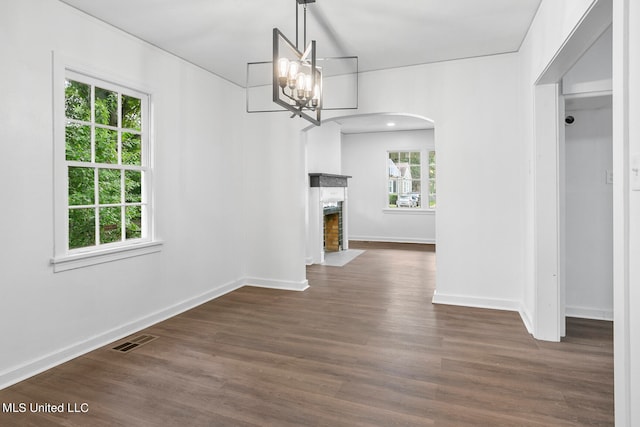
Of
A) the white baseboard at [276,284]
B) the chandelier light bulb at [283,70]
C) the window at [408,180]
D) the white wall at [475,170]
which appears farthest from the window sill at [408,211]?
the chandelier light bulb at [283,70]

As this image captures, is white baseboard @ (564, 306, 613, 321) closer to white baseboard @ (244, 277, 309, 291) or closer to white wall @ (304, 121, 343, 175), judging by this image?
white baseboard @ (244, 277, 309, 291)

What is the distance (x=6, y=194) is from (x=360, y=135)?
7783 millimetres

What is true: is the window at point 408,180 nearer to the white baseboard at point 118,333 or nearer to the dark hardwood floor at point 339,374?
the white baseboard at point 118,333

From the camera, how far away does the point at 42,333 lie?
8.70ft

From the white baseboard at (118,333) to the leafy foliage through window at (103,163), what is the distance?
0.78m

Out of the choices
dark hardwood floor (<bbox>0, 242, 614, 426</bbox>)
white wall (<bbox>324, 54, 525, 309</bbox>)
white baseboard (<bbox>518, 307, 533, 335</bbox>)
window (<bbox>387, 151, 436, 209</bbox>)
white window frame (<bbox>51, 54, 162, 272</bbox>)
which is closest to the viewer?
dark hardwood floor (<bbox>0, 242, 614, 426</bbox>)

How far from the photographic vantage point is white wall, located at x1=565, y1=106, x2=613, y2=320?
11.1 ft

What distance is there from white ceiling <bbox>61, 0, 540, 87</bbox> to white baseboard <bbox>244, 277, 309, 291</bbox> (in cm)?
271

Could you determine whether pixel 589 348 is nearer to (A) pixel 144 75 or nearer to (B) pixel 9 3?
(A) pixel 144 75

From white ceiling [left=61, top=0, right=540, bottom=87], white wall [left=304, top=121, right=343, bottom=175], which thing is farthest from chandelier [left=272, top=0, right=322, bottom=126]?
white wall [left=304, top=121, right=343, bottom=175]

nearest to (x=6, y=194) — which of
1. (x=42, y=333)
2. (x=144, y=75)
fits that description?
(x=42, y=333)

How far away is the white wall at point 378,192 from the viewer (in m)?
8.86

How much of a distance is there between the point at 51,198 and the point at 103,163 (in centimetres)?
57

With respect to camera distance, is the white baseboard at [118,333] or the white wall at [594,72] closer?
the white baseboard at [118,333]
